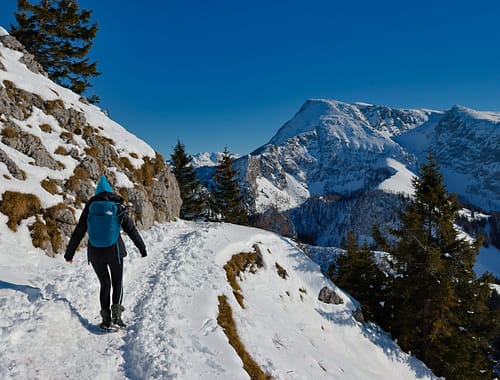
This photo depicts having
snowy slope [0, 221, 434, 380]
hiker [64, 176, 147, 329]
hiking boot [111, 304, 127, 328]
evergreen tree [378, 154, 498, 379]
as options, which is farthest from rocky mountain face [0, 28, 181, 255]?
evergreen tree [378, 154, 498, 379]

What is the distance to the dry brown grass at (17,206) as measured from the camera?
33.8ft

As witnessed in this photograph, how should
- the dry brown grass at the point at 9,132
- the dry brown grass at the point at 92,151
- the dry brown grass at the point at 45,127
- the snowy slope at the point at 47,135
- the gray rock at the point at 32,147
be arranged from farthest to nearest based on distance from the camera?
the dry brown grass at the point at 92,151 < the dry brown grass at the point at 45,127 < the gray rock at the point at 32,147 < the dry brown grass at the point at 9,132 < the snowy slope at the point at 47,135

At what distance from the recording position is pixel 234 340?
7.68 meters

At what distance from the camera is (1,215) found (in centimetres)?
1006

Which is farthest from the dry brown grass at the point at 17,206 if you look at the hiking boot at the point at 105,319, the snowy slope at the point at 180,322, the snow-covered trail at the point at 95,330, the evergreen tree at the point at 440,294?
the evergreen tree at the point at 440,294

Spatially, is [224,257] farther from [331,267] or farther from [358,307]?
[331,267]

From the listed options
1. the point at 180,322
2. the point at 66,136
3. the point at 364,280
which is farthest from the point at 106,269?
the point at 364,280

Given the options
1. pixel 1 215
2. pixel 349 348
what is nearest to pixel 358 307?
pixel 349 348

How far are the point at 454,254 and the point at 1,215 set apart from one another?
21473 mm

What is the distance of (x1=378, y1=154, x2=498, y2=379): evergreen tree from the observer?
53.9ft

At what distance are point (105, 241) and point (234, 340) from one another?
13.5 ft

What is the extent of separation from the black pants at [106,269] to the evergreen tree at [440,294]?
15615 mm

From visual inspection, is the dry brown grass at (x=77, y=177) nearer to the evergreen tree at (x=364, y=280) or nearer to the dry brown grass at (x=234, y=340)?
the dry brown grass at (x=234, y=340)

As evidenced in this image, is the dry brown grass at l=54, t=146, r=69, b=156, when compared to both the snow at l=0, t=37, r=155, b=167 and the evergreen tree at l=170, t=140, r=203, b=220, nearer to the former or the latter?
the snow at l=0, t=37, r=155, b=167
